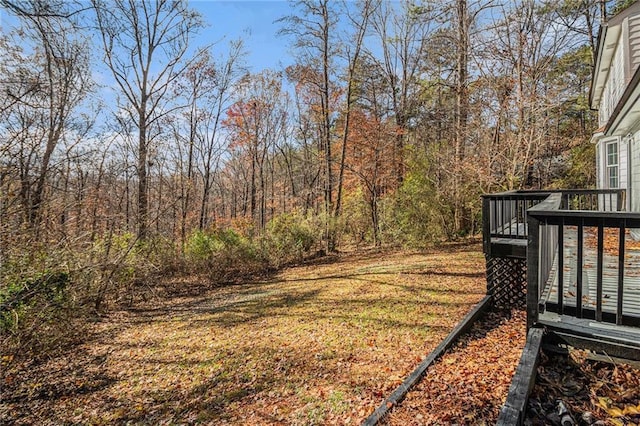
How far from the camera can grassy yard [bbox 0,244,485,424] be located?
11.9ft

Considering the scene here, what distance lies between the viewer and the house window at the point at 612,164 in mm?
9133

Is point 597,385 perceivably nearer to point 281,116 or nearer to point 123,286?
point 123,286

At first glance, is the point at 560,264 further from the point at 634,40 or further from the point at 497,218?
the point at 634,40

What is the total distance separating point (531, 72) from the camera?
34.0 ft

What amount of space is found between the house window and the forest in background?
191 cm

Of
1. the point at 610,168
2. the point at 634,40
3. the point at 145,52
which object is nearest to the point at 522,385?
the point at 634,40

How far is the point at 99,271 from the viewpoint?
684 centimetres

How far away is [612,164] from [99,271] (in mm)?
13680

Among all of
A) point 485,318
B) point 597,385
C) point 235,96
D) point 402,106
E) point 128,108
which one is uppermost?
point 235,96

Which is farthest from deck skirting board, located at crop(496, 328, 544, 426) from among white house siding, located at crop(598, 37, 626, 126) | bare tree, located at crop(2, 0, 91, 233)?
white house siding, located at crop(598, 37, 626, 126)

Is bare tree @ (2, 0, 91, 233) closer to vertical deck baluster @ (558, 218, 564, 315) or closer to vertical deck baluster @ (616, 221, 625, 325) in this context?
vertical deck baluster @ (558, 218, 564, 315)

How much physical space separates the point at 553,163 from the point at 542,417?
15922mm

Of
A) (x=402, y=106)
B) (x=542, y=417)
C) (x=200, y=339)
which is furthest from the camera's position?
(x=402, y=106)

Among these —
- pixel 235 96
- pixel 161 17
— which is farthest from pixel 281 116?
pixel 161 17
